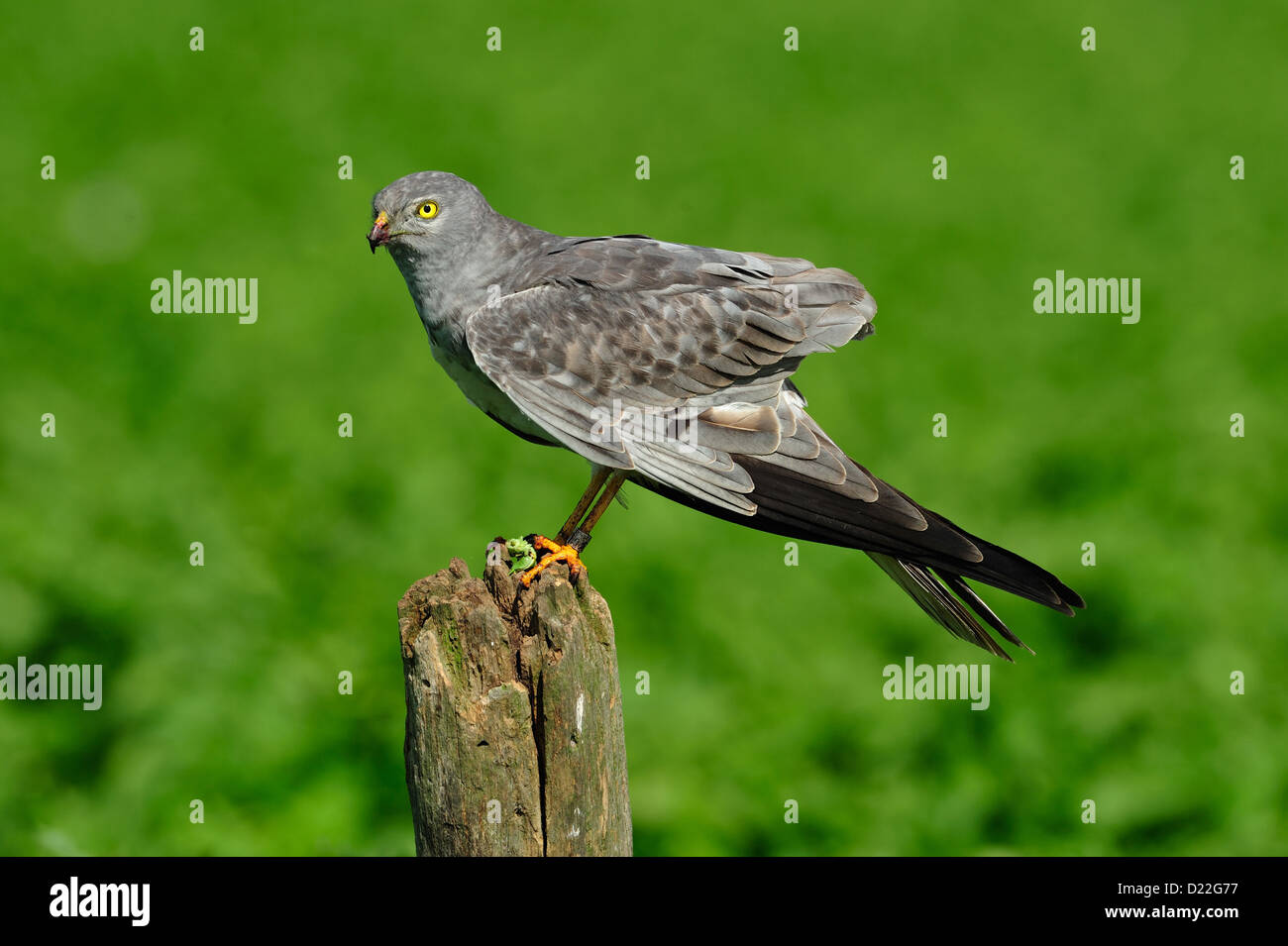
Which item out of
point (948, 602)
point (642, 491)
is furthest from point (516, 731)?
point (642, 491)

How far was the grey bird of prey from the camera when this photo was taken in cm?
681

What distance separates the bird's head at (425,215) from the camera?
7324 millimetres

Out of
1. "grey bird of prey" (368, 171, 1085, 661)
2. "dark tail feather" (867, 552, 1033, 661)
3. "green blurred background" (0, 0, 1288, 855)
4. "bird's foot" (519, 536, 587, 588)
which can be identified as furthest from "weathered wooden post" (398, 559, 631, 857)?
"green blurred background" (0, 0, 1288, 855)

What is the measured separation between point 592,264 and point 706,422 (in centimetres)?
111

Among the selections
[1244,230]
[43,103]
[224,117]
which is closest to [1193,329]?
[1244,230]

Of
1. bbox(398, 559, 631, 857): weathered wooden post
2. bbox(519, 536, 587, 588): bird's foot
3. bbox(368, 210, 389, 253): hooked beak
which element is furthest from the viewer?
bbox(368, 210, 389, 253): hooked beak

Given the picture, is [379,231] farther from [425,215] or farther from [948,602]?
A: [948,602]

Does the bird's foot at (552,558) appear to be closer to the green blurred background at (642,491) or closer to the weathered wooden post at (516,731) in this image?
the weathered wooden post at (516,731)

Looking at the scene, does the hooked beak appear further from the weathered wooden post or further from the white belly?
the weathered wooden post

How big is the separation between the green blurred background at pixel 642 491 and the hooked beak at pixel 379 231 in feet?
17.2

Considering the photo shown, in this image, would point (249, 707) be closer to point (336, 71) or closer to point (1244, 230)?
point (336, 71)

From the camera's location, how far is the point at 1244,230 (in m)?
20.6

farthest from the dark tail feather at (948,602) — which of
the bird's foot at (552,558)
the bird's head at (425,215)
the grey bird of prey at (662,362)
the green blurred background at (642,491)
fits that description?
the green blurred background at (642,491)

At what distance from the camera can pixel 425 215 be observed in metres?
7.38
